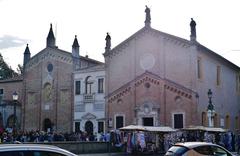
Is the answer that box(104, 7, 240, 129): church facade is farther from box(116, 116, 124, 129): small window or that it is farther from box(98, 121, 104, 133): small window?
box(98, 121, 104, 133): small window

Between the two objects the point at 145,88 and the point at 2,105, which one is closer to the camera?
the point at 145,88

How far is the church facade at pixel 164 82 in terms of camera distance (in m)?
33.0

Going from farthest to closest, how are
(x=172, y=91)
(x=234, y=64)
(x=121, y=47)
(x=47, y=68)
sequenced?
1. (x=47, y=68)
2. (x=234, y=64)
3. (x=121, y=47)
4. (x=172, y=91)

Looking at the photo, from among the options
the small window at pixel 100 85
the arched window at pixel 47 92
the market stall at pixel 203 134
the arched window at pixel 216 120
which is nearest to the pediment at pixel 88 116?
the small window at pixel 100 85

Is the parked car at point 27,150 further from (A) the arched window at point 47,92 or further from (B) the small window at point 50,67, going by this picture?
(B) the small window at point 50,67

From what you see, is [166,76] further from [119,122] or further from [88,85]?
[88,85]

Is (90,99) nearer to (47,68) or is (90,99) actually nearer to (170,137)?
(47,68)

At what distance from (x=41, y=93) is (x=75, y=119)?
629cm

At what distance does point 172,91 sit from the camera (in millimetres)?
33656

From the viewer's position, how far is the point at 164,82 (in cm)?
3400

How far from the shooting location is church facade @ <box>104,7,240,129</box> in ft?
108

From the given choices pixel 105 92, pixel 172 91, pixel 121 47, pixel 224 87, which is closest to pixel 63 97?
pixel 105 92

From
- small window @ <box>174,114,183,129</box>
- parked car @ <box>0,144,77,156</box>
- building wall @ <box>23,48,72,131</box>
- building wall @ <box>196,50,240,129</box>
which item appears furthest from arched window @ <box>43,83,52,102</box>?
parked car @ <box>0,144,77,156</box>

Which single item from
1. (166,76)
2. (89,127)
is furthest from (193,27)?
(89,127)
